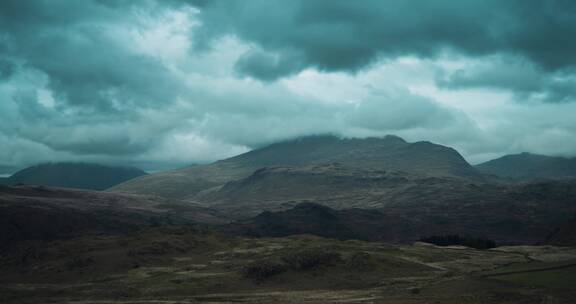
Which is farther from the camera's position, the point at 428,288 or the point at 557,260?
the point at 557,260

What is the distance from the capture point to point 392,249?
565 feet

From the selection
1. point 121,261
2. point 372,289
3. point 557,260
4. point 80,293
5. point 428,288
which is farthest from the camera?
point 121,261

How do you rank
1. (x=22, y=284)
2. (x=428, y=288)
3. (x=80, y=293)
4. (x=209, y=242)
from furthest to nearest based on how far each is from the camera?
(x=209, y=242)
(x=22, y=284)
(x=80, y=293)
(x=428, y=288)

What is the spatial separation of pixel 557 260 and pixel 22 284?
415 feet

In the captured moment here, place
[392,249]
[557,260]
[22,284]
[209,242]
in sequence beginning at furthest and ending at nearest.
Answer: [209,242]
[392,249]
[22,284]
[557,260]

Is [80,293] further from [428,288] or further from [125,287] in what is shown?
[428,288]

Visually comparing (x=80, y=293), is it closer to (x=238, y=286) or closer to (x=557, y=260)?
(x=238, y=286)

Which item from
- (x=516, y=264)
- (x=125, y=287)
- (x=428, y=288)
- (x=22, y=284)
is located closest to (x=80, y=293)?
(x=125, y=287)

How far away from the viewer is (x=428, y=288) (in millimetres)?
104375

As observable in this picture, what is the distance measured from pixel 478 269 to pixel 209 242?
288 ft

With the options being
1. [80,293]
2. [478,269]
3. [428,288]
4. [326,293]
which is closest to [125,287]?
[80,293]

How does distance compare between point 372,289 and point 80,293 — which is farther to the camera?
point 80,293

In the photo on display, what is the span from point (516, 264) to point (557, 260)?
8.99 metres

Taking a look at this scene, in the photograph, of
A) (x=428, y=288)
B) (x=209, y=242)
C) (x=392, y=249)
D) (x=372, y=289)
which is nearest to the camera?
(x=428, y=288)
